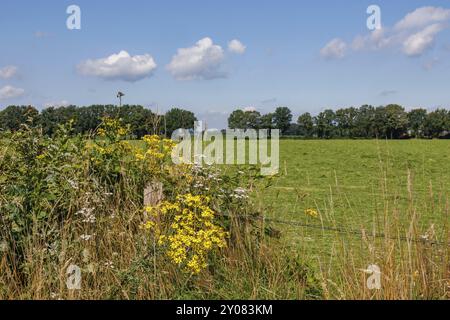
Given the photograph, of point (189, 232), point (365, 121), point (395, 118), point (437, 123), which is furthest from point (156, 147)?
point (437, 123)

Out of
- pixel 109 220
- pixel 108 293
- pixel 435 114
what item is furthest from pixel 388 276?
pixel 435 114

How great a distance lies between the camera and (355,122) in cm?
8819

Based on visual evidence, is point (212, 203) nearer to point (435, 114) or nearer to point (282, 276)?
point (282, 276)

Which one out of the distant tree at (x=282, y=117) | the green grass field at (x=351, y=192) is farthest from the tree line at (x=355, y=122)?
the green grass field at (x=351, y=192)

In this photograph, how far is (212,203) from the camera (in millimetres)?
4883

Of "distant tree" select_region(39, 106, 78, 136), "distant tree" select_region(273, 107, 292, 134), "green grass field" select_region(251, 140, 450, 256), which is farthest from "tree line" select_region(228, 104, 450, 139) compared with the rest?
"distant tree" select_region(39, 106, 78, 136)

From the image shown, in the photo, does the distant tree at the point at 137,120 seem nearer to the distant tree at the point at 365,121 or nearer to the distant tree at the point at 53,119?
the distant tree at the point at 53,119

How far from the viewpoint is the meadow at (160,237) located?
403 cm

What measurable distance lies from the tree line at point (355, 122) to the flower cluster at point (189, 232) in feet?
211

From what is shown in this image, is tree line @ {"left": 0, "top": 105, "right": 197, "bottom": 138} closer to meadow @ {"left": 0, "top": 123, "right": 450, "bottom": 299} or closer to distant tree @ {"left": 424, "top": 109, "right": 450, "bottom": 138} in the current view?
meadow @ {"left": 0, "top": 123, "right": 450, "bottom": 299}

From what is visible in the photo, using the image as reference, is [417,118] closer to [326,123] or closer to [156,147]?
[326,123]

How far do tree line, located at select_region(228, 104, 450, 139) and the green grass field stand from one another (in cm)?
5291

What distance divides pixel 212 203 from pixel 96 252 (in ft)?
3.79

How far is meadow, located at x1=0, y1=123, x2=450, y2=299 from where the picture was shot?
403 centimetres
